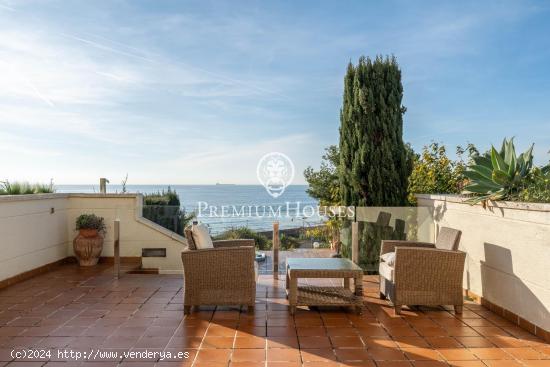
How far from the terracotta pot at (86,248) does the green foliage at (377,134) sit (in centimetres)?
422

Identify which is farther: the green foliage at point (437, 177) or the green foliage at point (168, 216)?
the green foliage at point (437, 177)

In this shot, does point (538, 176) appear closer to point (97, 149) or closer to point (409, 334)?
point (409, 334)

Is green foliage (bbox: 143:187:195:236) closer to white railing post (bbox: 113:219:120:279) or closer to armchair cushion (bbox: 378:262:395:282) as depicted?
white railing post (bbox: 113:219:120:279)

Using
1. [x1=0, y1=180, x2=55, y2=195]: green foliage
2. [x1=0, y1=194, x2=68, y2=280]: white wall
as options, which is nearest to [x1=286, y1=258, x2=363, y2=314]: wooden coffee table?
[x1=0, y1=194, x2=68, y2=280]: white wall

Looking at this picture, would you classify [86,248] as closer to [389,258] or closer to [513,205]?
Result: [389,258]

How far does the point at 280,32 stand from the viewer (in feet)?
31.8

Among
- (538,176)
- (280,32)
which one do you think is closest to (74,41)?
(280,32)

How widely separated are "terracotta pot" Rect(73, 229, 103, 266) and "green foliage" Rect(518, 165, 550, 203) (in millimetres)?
6032

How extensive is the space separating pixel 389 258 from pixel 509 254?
3.85 ft

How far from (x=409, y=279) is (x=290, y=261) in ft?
4.18

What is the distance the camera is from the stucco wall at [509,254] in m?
3.55

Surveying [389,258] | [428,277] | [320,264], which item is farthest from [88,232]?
[428,277]

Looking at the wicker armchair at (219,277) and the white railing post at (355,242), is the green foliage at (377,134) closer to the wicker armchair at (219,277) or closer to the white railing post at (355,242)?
the white railing post at (355,242)

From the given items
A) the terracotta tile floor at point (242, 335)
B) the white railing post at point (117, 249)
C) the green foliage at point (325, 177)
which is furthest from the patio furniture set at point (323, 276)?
the green foliage at point (325, 177)
